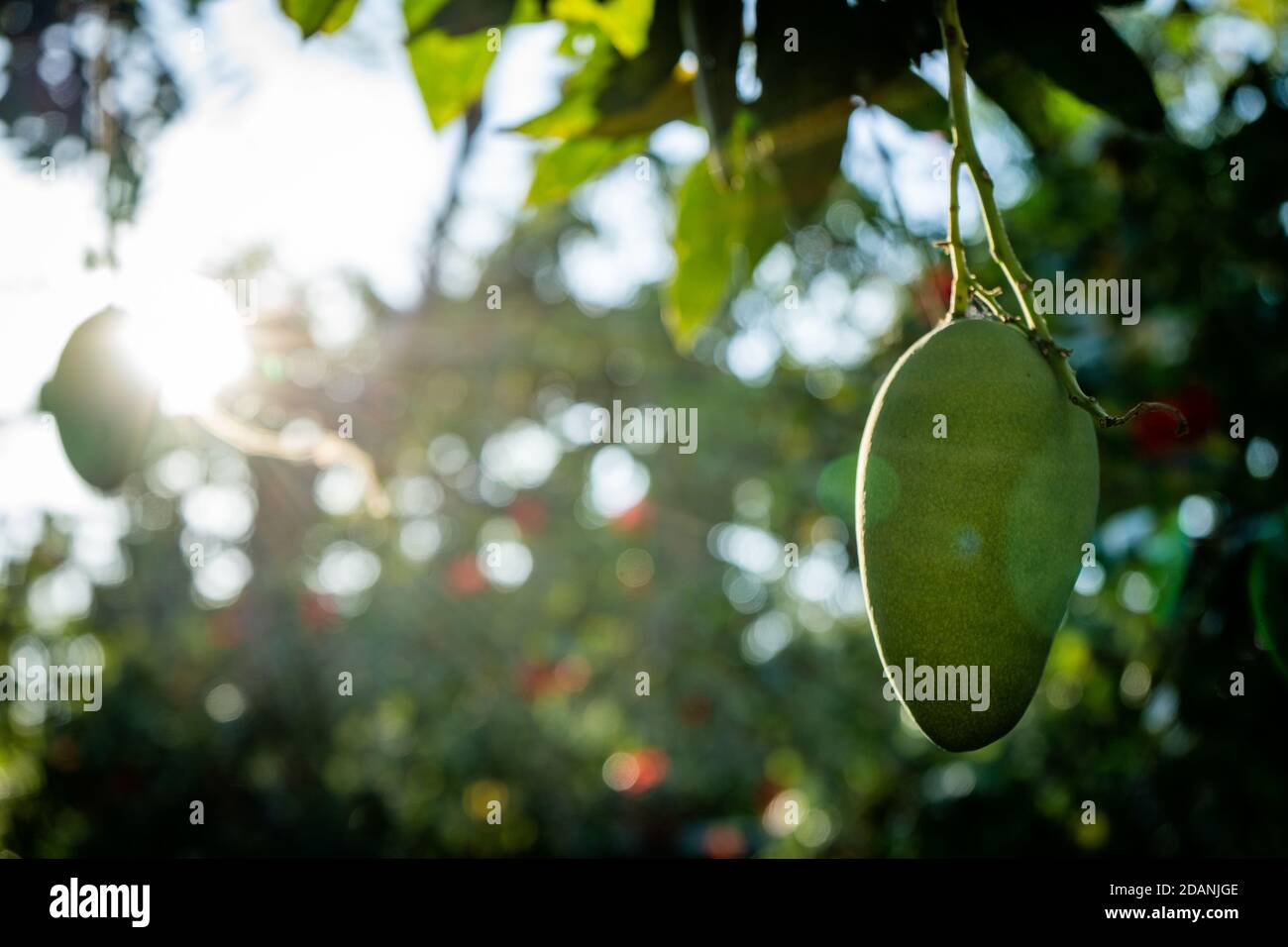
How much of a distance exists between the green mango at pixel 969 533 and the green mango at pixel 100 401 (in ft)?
1.90

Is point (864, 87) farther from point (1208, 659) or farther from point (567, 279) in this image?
point (567, 279)

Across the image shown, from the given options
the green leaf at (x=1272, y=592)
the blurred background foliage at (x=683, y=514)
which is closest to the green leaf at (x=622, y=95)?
the blurred background foliage at (x=683, y=514)

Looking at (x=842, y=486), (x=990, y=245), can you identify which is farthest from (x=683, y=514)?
(x=990, y=245)

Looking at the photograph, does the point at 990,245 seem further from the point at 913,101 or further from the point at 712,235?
the point at 712,235

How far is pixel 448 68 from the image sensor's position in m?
0.99

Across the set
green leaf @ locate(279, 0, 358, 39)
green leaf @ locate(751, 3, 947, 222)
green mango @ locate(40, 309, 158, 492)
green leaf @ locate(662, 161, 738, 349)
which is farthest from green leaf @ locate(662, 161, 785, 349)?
green mango @ locate(40, 309, 158, 492)

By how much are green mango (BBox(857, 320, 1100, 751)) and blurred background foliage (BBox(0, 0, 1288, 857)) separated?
22 mm

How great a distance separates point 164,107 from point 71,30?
0.13 meters

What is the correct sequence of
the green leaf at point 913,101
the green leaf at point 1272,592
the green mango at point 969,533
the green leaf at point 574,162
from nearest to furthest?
the green mango at point 969,533, the green leaf at point 1272,592, the green leaf at point 913,101, the green leaf at point 574,162

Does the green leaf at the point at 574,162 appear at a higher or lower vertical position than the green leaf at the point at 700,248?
higher

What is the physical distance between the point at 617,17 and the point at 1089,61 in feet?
1.19

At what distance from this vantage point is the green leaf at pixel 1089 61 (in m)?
0.81

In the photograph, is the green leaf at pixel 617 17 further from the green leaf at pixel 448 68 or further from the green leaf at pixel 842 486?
the green leaf at pixel 842 486
